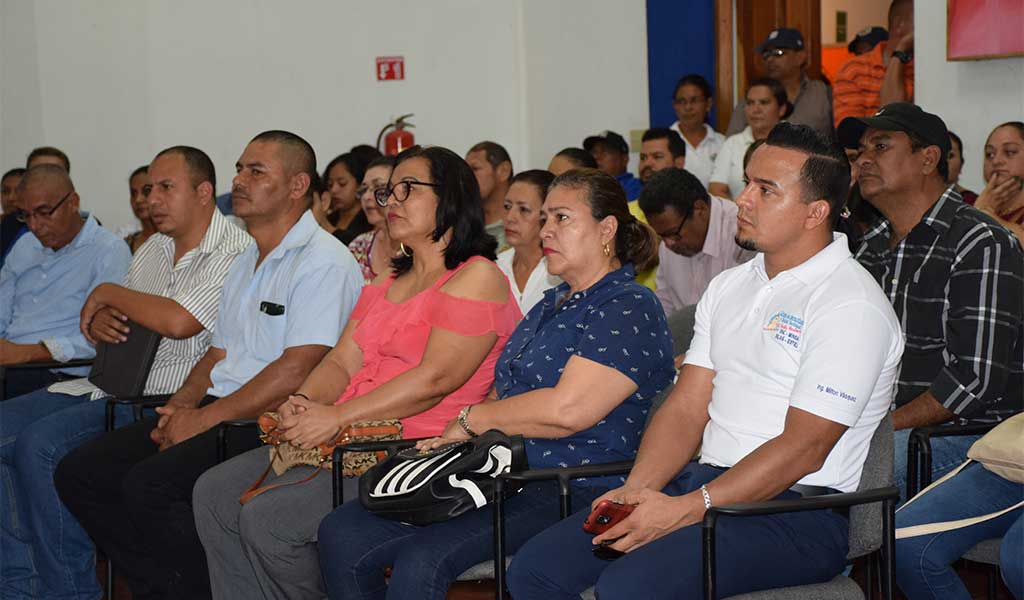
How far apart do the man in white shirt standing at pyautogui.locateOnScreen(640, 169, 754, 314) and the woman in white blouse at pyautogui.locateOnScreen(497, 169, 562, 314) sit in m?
0.48

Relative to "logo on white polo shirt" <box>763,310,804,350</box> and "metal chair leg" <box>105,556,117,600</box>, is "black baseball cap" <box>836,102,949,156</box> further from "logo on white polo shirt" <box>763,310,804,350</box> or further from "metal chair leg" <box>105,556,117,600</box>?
"metal chair leg" <box>105,556,117,600</box>

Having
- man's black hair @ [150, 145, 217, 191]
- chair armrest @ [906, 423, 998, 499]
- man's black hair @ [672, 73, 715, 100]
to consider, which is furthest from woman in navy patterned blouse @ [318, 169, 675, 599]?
man's black hair @ [672, 73, 715, 100]

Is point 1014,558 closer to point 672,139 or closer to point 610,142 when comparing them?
point 672,139

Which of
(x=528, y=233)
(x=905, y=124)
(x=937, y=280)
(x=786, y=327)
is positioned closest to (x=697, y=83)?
(x=528, y=233)

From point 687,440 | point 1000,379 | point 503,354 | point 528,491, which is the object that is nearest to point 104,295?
point 503,354

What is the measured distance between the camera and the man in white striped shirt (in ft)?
12.5

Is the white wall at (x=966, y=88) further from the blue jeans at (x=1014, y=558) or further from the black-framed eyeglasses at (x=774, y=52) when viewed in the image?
the blue jeans at (x=1014, y=558)

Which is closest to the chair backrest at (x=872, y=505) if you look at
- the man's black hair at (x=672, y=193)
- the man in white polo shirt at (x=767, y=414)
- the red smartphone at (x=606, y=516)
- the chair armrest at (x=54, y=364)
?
the man in white polo shirt at (x=767, y=414)

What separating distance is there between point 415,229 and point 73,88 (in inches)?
207

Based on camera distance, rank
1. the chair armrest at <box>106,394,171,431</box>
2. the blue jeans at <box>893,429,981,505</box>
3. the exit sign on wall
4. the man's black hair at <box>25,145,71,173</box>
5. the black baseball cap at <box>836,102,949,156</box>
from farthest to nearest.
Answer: the exit sign on wall
the man's black hair at <box>25,145,71,173</box>
the chair armrest at <box>106,394,171,431</box>
the black baseball cap at <box>836,102,949,156</box>
the blue jeans at <box>893,429,981,505</box>

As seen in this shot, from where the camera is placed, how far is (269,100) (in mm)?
7812

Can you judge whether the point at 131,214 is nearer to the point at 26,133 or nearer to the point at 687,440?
the point at 26,133

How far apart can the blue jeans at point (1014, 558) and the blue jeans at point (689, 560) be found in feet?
1.15

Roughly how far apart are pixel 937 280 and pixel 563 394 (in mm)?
1106
